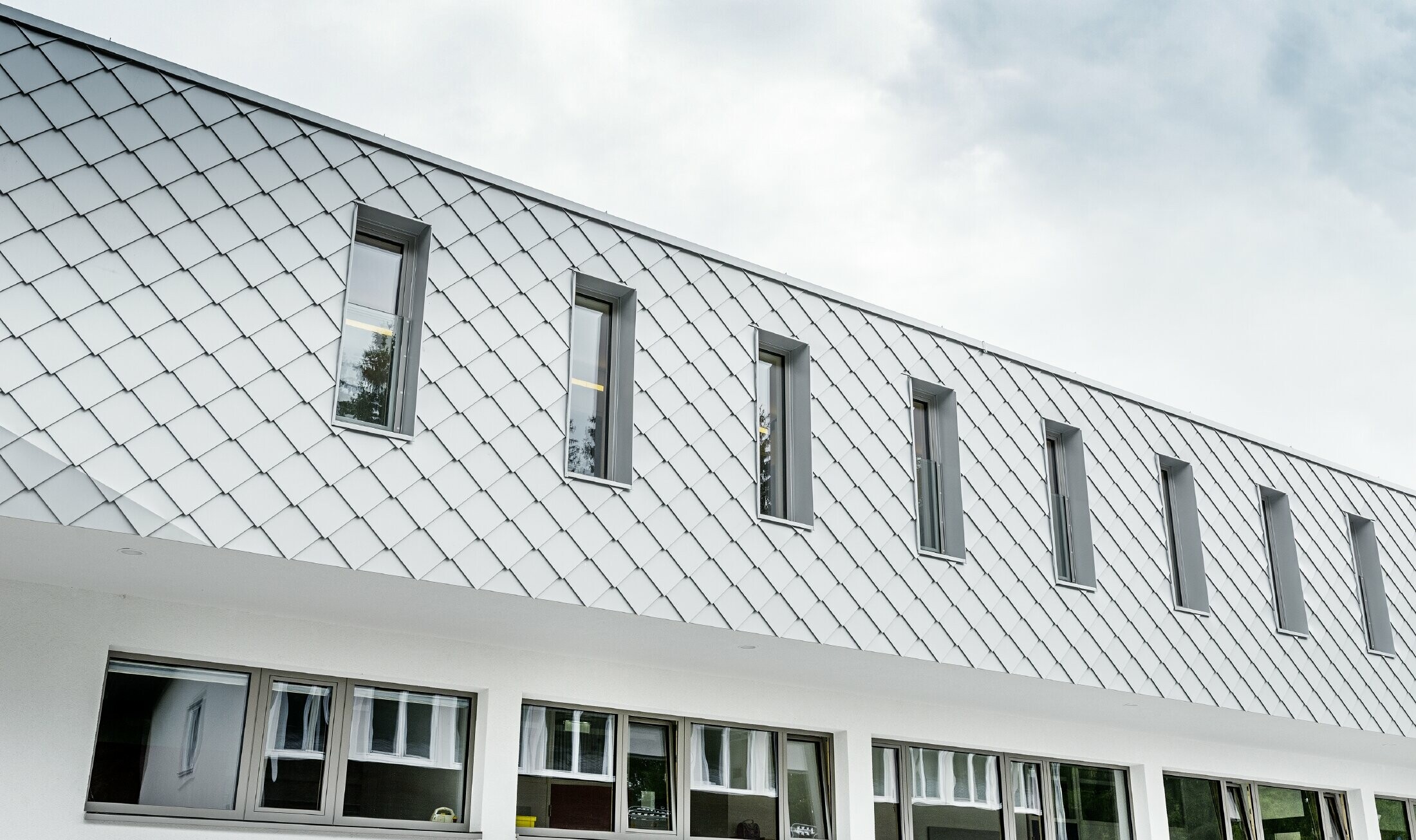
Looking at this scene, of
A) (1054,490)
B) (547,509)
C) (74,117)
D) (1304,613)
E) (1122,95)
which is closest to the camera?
(74,117)

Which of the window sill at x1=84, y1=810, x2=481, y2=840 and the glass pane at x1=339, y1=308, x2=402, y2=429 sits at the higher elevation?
the glass pane at x1=339, y1=308, x2=402, y2=429

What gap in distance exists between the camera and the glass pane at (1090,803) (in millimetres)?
9398

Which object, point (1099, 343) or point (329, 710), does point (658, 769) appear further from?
point (1099, 343)

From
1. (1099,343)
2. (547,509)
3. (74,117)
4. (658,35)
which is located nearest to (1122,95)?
(1099,343)

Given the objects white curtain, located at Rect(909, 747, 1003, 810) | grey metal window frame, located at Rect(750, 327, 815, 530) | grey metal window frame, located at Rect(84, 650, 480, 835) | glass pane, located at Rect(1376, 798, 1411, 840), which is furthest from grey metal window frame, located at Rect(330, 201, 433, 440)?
glass pane, located at Rect(1376, 798, 1411, 840)

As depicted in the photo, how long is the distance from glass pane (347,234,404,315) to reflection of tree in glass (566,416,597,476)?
Result: 1.15 meters

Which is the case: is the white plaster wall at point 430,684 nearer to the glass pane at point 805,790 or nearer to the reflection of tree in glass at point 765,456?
the glass pane at point 805,790

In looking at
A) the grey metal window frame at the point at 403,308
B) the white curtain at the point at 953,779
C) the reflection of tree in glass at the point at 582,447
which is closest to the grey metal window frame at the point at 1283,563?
the white curtain at the point at 953,779

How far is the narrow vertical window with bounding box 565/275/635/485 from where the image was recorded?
21.4ft

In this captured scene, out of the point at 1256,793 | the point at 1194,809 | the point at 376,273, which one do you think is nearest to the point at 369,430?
the point at 376,273

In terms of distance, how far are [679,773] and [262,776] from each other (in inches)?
102

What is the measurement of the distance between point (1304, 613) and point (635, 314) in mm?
6412

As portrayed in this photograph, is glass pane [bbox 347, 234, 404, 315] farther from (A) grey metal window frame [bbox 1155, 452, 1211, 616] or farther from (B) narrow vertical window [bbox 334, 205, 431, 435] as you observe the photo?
(A) grey metal window frame [bbox 1155, 452, 1211, 616]

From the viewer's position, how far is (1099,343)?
840 inches
